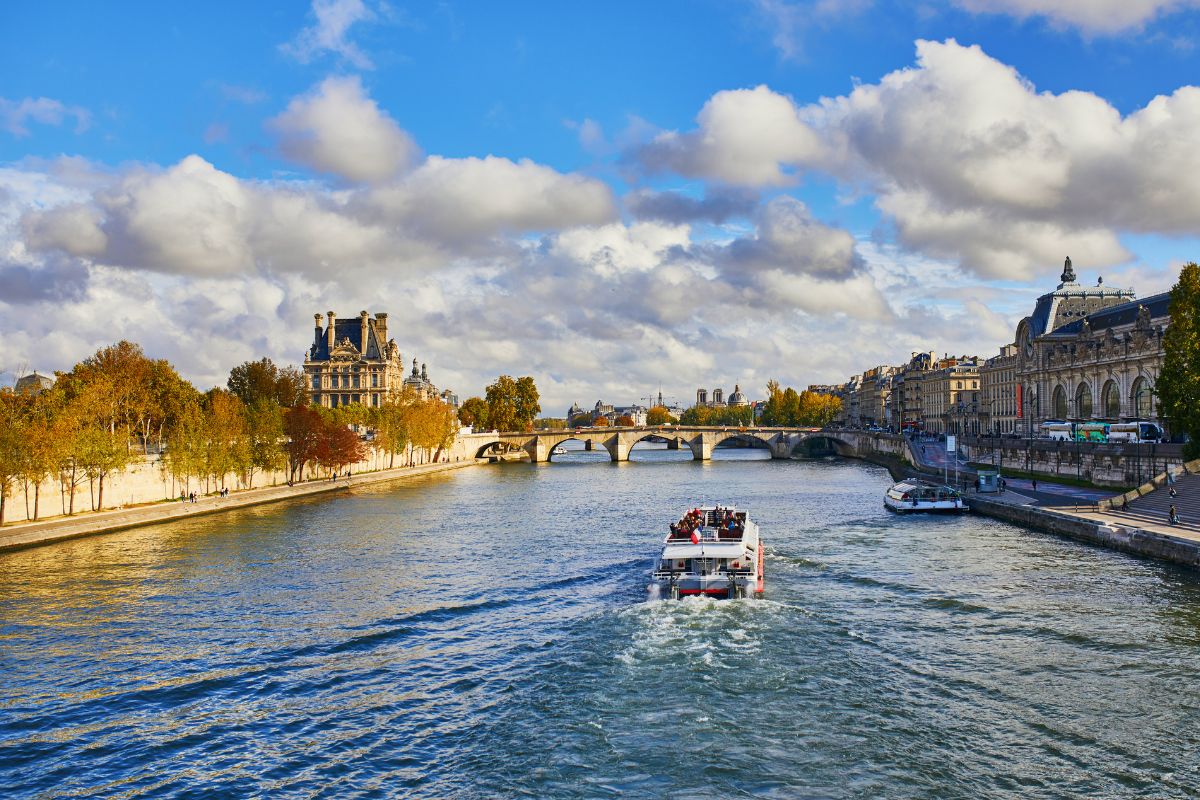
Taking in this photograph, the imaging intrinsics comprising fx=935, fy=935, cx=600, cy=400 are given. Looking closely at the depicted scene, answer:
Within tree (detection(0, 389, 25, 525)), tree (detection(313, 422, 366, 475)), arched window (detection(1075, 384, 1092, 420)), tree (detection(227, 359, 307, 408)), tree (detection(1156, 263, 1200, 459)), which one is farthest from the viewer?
tree (detection(227, 359, 307, 408))

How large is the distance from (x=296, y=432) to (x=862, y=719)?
3225 inches

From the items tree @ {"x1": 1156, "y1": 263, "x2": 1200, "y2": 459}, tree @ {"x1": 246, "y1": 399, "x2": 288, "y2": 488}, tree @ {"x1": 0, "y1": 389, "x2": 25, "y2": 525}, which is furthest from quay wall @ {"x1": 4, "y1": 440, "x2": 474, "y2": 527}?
tree @ {"x1": 1156, "y1": 263, "x2": 1200, "y2": 459}

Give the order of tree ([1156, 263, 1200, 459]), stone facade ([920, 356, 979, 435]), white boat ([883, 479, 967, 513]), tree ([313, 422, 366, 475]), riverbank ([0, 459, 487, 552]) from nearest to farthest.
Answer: riverbank ([0, 459, 487, 552]) → tree ([1156, 263, 1200, 459]) → white boat ([883, 479, 967, 513]) → tree ([313, 422, 366, 475]) → stone facade ([920, 356, 979, 435])

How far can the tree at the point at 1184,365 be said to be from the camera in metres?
58.9

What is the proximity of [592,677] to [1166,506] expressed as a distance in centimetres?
3831

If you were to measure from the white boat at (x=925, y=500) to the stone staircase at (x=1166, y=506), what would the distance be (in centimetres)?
1260

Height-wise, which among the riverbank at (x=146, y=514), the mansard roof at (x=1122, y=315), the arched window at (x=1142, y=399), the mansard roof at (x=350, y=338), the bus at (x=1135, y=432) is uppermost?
the mansard roof at (x=350, y=338)

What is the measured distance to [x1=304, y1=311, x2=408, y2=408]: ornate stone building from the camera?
16588 cm

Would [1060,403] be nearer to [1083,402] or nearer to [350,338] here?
[1083,402]

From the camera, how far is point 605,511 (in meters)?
67.6

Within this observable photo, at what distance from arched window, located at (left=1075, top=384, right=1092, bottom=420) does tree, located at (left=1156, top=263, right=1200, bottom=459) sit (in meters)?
29.8

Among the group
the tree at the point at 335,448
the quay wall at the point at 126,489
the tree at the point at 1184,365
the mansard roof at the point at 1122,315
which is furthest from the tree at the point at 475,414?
the tree at the point at 1184,365

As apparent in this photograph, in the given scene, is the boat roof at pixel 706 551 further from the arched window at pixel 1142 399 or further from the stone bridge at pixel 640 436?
the stone bridge at pixel 640 436

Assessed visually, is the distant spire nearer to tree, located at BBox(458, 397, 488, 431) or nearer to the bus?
the bus
